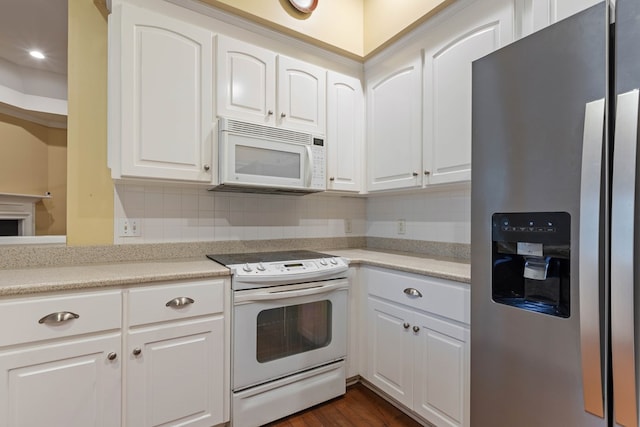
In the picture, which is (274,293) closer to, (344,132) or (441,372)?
(441,372)

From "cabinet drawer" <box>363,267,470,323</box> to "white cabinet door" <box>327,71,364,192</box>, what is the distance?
709mm

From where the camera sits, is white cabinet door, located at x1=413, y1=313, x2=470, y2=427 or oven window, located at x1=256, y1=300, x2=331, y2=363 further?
oven window, located at x1=256, y1=300, x2=331, y2=363

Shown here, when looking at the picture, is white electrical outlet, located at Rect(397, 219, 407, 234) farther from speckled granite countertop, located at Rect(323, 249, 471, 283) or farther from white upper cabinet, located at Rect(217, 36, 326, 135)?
white upper cabinet, located at Rect(217, 36, 326, 135)

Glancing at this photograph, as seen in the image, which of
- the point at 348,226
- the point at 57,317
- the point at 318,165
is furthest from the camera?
the point at 348,226

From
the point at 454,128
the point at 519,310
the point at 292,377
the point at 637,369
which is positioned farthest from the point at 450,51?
the point at 292,377

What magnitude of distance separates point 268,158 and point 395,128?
2.91 feet

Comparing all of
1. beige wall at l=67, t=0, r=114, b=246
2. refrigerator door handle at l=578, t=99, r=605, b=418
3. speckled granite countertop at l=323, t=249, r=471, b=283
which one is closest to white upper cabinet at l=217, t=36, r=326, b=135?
beige wall at l=67, t=0, r=114, b=246

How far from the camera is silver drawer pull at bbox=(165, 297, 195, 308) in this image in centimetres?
147

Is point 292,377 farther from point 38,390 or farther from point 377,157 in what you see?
point 377,157

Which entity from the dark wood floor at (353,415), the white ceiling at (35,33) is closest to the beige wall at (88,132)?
the white ceiling at (35,33)

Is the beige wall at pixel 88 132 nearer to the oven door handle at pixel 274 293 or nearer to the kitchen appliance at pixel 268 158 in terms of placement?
the kitchen appliance at pixel 268 158

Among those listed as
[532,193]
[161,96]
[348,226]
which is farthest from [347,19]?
[532,193]

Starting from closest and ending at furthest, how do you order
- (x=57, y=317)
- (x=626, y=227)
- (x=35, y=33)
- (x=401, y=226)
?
(x=626, y=227) → (x=57, y=317) → (x=35, y=33) → (x=401, y=226)

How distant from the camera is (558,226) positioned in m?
0.99
